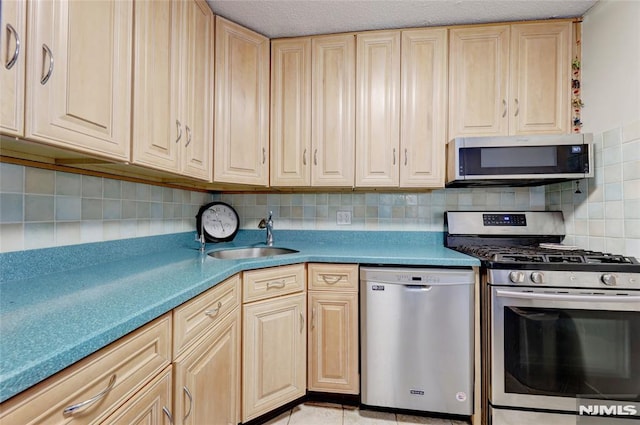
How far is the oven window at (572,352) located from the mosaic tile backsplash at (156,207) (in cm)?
87

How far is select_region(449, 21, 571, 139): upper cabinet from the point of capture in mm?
1732

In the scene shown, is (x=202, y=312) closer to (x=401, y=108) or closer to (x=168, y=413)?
(x=168, y=413)

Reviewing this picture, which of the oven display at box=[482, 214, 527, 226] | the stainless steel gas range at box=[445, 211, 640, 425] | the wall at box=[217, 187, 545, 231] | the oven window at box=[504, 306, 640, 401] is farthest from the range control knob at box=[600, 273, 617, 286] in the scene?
the wall at box=[217, 187, 545, 231]

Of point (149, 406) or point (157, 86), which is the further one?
point (157, 86)

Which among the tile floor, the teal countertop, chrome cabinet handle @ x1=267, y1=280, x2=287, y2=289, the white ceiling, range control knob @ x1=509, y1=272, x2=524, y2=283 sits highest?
the white ceiling

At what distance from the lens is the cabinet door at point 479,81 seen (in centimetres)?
177

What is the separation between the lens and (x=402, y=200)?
2.15m

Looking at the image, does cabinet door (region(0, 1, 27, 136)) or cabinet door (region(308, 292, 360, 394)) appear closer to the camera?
cabinet door (region(0, 1, 27, 136))

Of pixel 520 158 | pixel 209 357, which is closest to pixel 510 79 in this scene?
pixel 520 158

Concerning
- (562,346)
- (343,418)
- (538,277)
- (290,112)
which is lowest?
(343,418)

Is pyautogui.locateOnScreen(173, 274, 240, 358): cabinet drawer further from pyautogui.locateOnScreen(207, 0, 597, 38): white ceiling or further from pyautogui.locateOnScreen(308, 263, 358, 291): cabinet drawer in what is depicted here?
pyautogui.locateOnScreen(207, 0, 597, 38): white ceiling

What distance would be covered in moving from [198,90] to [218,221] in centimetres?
98

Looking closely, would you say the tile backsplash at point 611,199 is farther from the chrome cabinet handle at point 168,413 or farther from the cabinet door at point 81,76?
the cabinet door at point 81,76

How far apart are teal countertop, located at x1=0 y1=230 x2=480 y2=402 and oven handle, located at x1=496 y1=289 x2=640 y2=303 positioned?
196 mm
